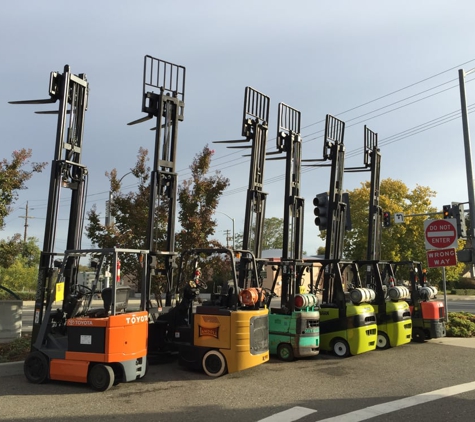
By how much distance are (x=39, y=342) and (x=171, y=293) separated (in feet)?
10.1

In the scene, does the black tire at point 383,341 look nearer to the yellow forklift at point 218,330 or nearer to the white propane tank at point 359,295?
the white propane tank at point 359,295

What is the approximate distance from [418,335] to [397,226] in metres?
26.6

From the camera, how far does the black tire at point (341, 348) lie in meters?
10.5

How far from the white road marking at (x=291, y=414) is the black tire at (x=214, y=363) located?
221cm

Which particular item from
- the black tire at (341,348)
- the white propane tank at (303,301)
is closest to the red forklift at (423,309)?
the black tire at (341,348)

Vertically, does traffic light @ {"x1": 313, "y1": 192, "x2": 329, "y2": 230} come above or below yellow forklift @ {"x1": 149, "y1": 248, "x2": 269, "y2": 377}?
above

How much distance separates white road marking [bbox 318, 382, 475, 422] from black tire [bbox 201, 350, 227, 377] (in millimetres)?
2815

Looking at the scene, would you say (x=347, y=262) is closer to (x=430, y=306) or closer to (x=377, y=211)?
(x=430, y=306)

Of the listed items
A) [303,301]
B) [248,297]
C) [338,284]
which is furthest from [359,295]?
[248,297]

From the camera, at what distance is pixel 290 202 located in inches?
472

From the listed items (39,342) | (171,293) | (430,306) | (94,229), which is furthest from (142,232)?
(430,306)

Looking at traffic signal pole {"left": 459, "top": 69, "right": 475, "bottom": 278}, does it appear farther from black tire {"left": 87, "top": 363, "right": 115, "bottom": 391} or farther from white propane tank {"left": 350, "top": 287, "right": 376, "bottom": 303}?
black tire {"left": 87, "top": 363, "right": 115, "bottom": 391}

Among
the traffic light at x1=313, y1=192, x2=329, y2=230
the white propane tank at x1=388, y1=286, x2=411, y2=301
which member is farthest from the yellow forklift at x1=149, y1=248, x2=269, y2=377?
the traffic light at x1=313, y1=192, x2=329, y2=230

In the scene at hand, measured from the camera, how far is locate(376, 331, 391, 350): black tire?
1166 centimetres
